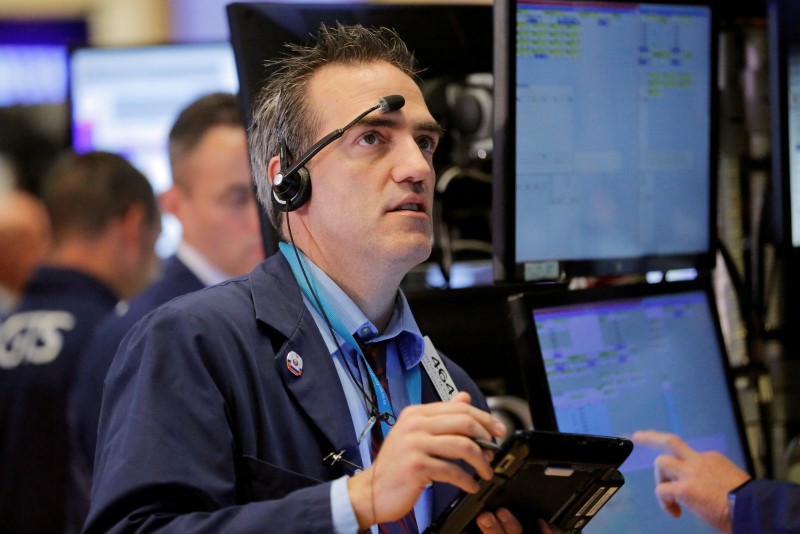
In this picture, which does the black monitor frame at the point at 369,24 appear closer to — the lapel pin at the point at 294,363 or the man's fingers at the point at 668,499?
the lapel pin at the point at 294,363

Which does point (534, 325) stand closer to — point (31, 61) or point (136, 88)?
point (136, 88)

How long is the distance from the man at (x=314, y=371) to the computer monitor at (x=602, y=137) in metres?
0.24

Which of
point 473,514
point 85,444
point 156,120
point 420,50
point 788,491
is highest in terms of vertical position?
point 420,50

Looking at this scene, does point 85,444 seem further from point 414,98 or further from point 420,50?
point 414,98

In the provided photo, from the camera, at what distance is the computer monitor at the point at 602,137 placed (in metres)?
2.24

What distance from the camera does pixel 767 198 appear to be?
2.94m

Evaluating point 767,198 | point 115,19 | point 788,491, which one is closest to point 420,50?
point 767,198

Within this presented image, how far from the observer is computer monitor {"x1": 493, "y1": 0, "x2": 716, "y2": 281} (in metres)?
2.24

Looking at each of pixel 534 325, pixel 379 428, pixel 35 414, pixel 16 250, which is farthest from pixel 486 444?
pixel 16 250

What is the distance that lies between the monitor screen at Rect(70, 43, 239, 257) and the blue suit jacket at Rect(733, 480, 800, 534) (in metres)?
2.20

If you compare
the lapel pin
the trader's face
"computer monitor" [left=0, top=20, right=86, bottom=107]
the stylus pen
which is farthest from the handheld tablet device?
"computer monitor" [left=0, top=20, right=86, bottom=107]

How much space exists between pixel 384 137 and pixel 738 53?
1.35m

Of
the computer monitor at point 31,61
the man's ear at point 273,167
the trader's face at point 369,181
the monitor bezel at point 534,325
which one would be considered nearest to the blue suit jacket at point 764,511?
the monitor bezel at point 534,325

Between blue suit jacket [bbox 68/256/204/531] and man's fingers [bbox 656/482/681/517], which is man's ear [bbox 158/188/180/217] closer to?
blue suit jacket [bbox 68/256/204/531]
